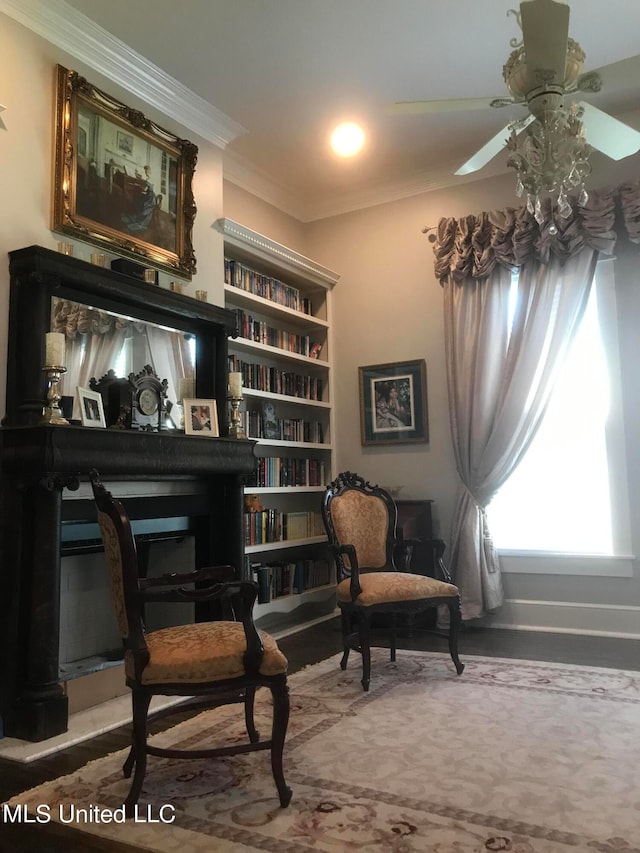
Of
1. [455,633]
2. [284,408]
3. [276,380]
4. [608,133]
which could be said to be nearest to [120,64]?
[276,380]

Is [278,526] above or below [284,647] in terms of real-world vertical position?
above

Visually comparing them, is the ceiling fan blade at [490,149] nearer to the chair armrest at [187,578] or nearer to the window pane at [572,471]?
the window pane at [572,471]

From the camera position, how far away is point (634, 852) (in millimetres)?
1709

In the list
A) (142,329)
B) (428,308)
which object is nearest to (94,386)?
(142,329)

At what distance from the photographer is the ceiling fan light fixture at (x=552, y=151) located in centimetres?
242

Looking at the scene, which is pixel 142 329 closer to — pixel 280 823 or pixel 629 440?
pixel 280 823

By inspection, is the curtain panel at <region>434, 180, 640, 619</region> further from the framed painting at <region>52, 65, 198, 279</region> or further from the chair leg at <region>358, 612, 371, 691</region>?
the framed painting at <region>52, 65, 198, 279</region>

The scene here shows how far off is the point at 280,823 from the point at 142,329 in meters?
2.50

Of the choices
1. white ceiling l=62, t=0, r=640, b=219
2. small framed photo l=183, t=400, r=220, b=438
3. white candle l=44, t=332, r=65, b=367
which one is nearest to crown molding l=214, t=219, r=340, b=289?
white ceiling l=62, t=0, r=640, b=219

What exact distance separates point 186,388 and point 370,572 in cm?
155

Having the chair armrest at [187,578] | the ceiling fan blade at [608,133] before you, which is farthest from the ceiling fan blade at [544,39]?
the chair armrest at [187,578]

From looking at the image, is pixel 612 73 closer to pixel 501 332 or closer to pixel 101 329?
pixel 501 332

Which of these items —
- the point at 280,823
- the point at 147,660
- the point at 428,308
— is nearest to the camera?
the point at 280,823

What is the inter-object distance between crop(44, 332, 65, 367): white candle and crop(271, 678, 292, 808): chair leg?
5.38ft
